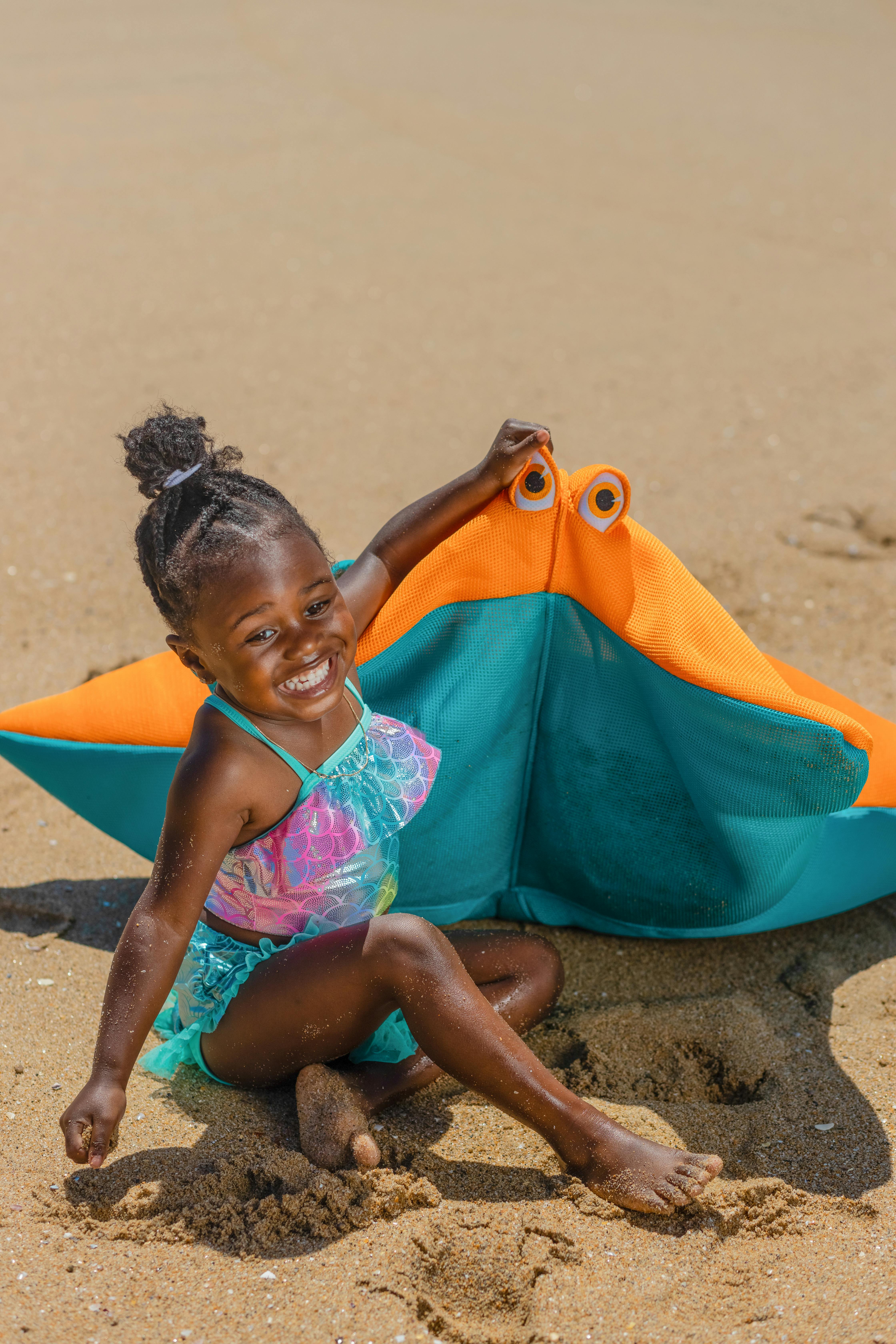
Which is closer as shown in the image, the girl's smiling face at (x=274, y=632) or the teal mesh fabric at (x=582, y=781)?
the girl's smiling face at (x=274, y=632)

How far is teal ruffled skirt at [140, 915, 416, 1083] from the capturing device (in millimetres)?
2209

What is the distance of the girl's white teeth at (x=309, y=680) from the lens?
2027mm

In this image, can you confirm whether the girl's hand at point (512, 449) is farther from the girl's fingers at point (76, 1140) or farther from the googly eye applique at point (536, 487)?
the girl's fingers at point (76, 1140)

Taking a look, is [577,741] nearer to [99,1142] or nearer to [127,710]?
[127,710]

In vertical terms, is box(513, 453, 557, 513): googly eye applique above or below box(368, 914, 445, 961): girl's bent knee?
above

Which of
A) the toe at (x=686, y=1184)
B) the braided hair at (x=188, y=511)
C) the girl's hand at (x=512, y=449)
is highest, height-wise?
the girl's hand at (x=512, y=449)

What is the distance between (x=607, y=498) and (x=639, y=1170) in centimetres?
123

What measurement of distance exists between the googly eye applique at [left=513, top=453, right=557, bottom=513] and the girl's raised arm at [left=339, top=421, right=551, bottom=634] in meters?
0.03

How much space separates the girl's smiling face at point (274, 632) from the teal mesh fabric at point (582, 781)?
0.51 metres

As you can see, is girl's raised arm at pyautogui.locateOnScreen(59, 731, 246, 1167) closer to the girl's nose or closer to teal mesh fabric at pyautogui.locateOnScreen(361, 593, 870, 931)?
the girl's nose

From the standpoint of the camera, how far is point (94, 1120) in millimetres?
1836

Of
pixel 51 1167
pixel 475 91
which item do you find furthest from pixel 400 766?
pixel 475 91

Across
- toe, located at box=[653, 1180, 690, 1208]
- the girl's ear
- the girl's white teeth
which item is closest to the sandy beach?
toe, located at box=[653, 1180, 690, 1208]

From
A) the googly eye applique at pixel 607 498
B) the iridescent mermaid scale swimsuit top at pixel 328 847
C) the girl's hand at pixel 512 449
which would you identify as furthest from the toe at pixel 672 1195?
the girl's hand at pixel 512 449
